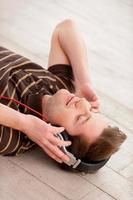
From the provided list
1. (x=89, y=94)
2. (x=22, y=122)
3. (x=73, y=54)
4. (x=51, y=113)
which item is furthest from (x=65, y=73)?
(x=22, y=122)

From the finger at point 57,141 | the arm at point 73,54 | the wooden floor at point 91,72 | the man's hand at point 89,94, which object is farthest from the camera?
the arm at point 73,54

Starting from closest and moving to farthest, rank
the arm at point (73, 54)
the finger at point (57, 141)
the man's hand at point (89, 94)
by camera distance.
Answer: the finger at point (57, 141)
the man's hand at point (89, 94)
the arm at point (73, 54)

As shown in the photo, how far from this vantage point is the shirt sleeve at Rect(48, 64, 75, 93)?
199 centimetres

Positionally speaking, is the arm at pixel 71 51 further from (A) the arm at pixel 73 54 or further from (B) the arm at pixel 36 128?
(B) the arm at pixel 36 128

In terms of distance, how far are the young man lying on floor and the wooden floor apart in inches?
4.3

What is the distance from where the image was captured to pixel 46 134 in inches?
61.2

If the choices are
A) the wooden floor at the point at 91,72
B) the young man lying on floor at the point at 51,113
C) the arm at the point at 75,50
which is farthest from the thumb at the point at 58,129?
the arm at the point at 75,50

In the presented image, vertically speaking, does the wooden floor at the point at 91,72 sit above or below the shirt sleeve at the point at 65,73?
below

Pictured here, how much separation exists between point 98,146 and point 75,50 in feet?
1.84

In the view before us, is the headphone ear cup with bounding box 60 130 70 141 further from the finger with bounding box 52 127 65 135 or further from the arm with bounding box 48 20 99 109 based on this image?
the arm with bounding box 48 20 99 109

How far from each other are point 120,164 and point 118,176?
0.25 ft

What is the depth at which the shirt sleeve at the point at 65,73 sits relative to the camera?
1.99m

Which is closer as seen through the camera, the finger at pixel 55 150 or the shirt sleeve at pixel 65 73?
the finger at pixel 55 150

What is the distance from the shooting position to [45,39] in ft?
8.93
